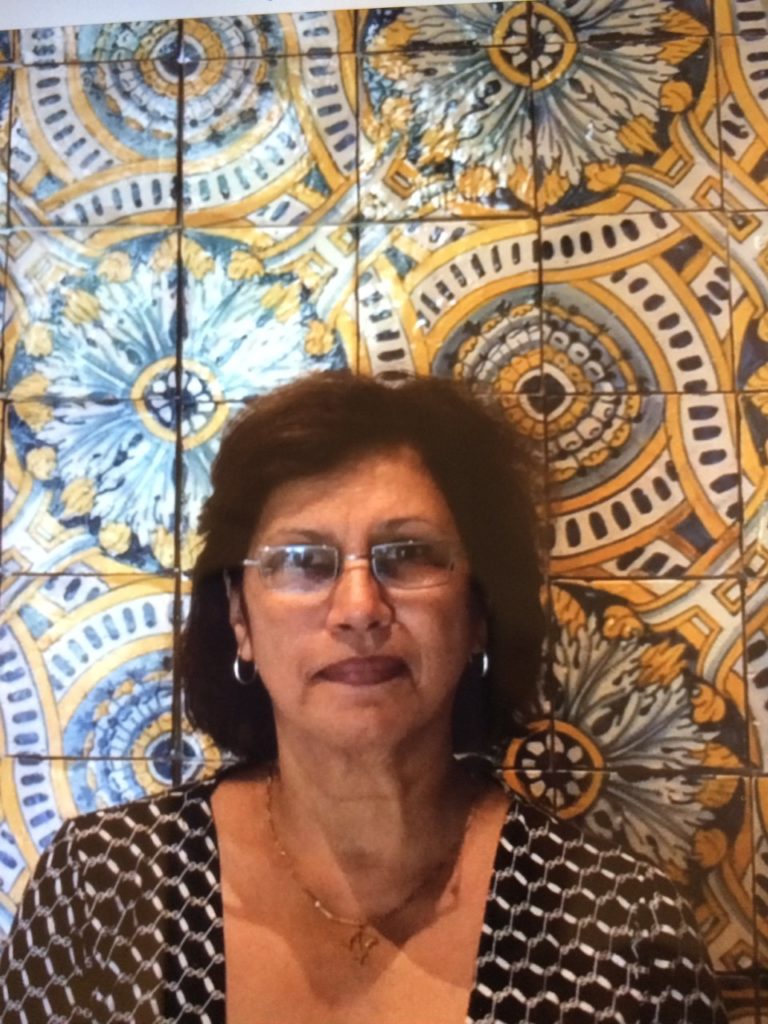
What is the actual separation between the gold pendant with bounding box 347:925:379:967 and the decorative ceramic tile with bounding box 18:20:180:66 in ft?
2.12

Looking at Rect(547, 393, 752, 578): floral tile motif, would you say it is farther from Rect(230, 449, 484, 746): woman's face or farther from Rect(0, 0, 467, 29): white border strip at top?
Rect(0, 0, 467, 29): white border strip at top

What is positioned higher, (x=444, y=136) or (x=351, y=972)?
(x=444, y=136)

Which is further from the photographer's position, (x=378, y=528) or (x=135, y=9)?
(x=135, y=9)

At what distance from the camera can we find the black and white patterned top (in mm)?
607

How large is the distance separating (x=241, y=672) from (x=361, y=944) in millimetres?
196

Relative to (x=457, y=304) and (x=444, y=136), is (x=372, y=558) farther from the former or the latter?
(x=444, y=136)

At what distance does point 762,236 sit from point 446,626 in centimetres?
Result: 36

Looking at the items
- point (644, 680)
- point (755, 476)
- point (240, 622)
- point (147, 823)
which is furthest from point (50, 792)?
point (755, 476)

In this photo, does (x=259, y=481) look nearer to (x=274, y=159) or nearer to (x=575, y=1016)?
(x=274, y=159)

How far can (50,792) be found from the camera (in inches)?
26.3

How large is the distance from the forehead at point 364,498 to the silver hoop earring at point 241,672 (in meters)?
0.09

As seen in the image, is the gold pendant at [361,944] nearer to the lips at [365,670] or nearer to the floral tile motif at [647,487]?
the lips at [365,670]

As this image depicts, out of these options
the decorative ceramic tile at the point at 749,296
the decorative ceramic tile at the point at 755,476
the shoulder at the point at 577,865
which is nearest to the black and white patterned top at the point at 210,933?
the shoulder at the point at 577,865

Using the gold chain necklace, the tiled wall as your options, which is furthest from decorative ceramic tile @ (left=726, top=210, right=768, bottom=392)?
the gold chain necklace
